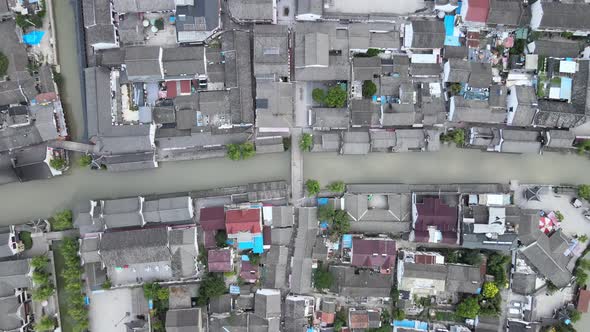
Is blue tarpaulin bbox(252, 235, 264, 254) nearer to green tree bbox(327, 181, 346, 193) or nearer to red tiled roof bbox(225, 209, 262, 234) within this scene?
red tiled roof bbox(225, 209, 262, 234)

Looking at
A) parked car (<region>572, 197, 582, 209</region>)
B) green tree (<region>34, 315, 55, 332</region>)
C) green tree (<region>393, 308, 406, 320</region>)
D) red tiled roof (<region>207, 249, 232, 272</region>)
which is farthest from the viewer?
parked car (<region>572, 197, 582, 209</region>)

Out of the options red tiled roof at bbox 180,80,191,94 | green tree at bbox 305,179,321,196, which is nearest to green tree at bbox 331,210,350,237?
green tree at bbox 305,179,321,196

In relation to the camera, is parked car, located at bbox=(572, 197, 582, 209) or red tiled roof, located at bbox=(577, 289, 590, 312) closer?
red tiled roof, located at bbox=(577, 289, 590, 312)

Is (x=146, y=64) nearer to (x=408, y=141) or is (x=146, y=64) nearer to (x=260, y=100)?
(x=260, y=100)

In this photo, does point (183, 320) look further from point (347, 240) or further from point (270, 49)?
point (270, 49)

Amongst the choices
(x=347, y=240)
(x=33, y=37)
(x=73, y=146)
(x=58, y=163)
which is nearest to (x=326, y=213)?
(x=347, y=240)

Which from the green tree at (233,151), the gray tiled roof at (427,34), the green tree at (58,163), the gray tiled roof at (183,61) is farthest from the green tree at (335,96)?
the green tree at (58,163)

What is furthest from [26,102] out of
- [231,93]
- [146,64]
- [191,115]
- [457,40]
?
[457,40]

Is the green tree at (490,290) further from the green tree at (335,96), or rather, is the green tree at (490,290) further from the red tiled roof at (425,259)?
the green tree at (335,96)
